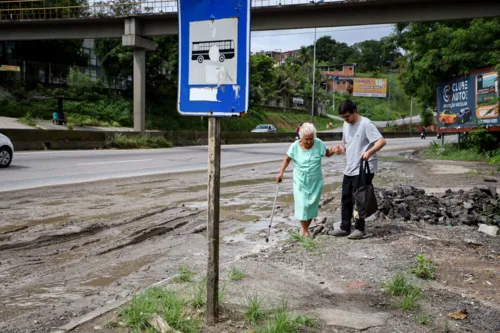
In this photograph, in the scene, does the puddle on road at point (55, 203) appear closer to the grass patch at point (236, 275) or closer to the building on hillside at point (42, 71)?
the grass patch at point (236, 275)

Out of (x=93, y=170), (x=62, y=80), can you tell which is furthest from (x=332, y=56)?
(x=93, y=170)

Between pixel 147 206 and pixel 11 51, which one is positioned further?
pixel 11 51

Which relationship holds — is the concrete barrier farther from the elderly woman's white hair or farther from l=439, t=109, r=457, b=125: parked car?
the elderly woman's white hair

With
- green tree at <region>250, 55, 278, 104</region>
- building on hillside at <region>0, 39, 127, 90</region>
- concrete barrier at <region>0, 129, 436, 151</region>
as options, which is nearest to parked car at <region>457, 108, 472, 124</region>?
concrete barrier at <region>0, 129, 436, 151</region>

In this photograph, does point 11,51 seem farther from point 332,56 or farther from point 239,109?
point 332,56

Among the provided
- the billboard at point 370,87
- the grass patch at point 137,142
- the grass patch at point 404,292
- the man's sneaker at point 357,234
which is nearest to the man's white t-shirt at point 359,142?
the man's sneaker at point 357,234

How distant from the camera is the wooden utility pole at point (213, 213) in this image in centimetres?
328

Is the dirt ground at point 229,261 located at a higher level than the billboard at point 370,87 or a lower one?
lower

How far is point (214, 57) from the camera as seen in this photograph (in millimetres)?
3242

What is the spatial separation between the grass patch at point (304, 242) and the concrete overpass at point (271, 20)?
74.5ft

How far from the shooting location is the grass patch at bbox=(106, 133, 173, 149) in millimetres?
25241

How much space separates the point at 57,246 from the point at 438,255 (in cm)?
457

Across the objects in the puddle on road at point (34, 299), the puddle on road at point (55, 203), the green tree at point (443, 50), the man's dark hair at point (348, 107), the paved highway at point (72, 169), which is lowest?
the puddle on road at point (34, 299)

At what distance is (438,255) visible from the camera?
5.39 meters
